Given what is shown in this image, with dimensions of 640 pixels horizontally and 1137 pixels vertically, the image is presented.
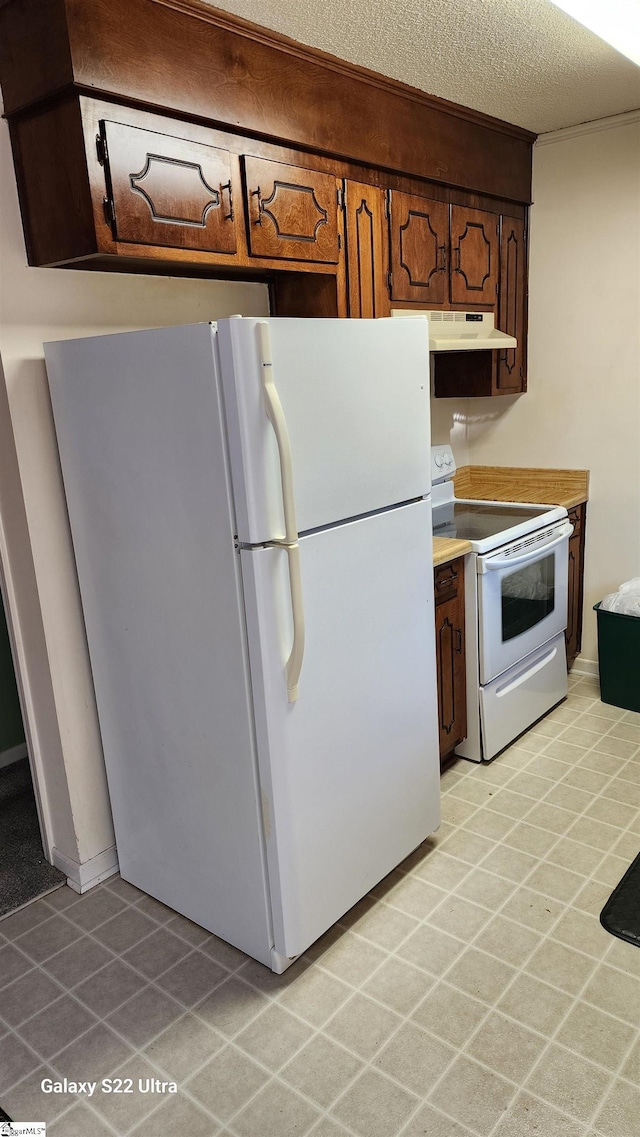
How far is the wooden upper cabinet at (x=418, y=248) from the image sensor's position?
9.04ft

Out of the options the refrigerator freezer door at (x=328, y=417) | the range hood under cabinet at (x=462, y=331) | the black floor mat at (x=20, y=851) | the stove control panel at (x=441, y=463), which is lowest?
the black floor mat at (x=20, y=851)

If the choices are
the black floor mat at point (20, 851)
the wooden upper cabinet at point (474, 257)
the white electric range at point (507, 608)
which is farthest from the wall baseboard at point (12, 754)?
the wooden upper cabinet at point (474, 257)

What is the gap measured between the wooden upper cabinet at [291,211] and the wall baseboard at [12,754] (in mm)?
2222

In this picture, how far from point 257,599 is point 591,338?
7.91 ft

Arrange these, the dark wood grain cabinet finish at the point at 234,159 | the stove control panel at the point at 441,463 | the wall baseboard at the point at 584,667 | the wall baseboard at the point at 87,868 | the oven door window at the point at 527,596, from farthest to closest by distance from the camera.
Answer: the wall baseboard at the point at 584,667 < the stove control panel at the point at 441,463 < the oven door window at the point at 527,596 < the wall baseboard at the point at 87,868 < the dark wood grain cabinet finish at the point at 234,159

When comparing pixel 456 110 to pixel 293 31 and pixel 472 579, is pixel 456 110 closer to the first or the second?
pixel 293 31

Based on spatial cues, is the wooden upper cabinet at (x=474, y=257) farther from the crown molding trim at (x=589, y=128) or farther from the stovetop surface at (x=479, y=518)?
the stovetop surface at (x=479, y=518)

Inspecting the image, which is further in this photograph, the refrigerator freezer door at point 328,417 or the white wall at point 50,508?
the white wall at point 50,508

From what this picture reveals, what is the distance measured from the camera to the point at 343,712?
2.04 meters

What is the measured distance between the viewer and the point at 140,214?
1.91 meters

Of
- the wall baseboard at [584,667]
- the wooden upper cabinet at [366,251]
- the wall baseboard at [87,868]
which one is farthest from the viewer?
the wall baseboard at [584,667]

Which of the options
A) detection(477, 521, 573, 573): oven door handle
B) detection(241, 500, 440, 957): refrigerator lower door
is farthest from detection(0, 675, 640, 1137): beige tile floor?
detection(477, 521, 573, 573): oven door handle

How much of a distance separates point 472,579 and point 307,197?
140 cm

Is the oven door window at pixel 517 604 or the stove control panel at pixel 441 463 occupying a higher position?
the stove control panel at pixel 441 463
